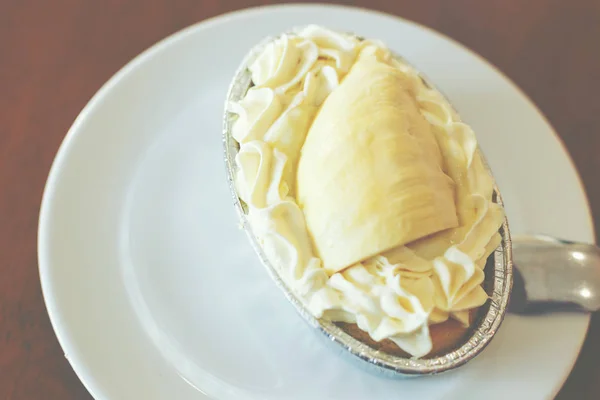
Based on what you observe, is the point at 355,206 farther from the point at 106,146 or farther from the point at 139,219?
the point at 106,146

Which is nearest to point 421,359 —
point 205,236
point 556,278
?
point 556,278

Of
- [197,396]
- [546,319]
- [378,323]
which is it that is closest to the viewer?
[378,323]

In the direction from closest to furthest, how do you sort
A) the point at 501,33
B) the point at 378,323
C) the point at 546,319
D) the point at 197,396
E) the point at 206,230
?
the point at 378,323 → the point at 197,396 → the point at 546,319 → the point at 206,230 → the point at 501,33

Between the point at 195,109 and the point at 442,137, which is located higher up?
the point at 195,109

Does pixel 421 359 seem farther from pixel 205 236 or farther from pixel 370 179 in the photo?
pixel 205 236

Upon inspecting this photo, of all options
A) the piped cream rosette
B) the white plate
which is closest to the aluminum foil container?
the piped cream rosette

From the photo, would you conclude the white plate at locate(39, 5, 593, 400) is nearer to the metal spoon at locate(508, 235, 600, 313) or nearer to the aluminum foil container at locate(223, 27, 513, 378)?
the metal spoon at locate(508, 235, 600, 313)

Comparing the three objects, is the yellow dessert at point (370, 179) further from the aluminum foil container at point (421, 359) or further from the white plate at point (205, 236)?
the white plate at point (205, 236)

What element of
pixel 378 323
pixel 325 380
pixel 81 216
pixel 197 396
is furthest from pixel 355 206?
pixel 81 216

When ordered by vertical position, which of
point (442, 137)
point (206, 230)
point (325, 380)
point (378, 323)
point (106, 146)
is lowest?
point (325, 380)
